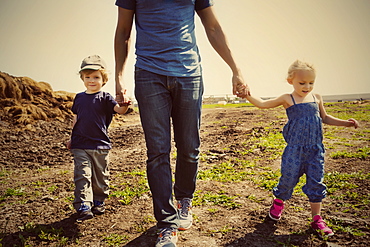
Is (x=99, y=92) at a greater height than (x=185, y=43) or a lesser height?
lesser

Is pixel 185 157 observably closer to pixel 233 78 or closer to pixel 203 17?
pixel 233 78

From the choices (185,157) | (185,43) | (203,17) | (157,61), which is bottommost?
(185,157)

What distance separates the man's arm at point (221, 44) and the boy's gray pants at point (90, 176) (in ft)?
5.37

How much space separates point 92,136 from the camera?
11.1 feet

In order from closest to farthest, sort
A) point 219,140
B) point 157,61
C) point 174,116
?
1. point 157,61
2. point 174,116
3. point 219,140

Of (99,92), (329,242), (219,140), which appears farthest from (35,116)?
(329,242)

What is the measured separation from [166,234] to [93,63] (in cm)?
204

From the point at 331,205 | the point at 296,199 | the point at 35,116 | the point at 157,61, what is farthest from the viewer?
the point at 35,116

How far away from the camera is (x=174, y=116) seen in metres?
2.72

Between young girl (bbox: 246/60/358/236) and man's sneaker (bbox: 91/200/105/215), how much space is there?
180cm

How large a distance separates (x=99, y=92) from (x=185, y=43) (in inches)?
56.8

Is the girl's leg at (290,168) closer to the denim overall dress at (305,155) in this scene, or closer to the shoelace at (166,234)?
the denim overall dress at (305,155)

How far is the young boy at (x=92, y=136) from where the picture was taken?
10.7 ft

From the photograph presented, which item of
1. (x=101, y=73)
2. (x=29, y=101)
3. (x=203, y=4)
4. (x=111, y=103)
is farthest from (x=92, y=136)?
(x=29, y=101)
